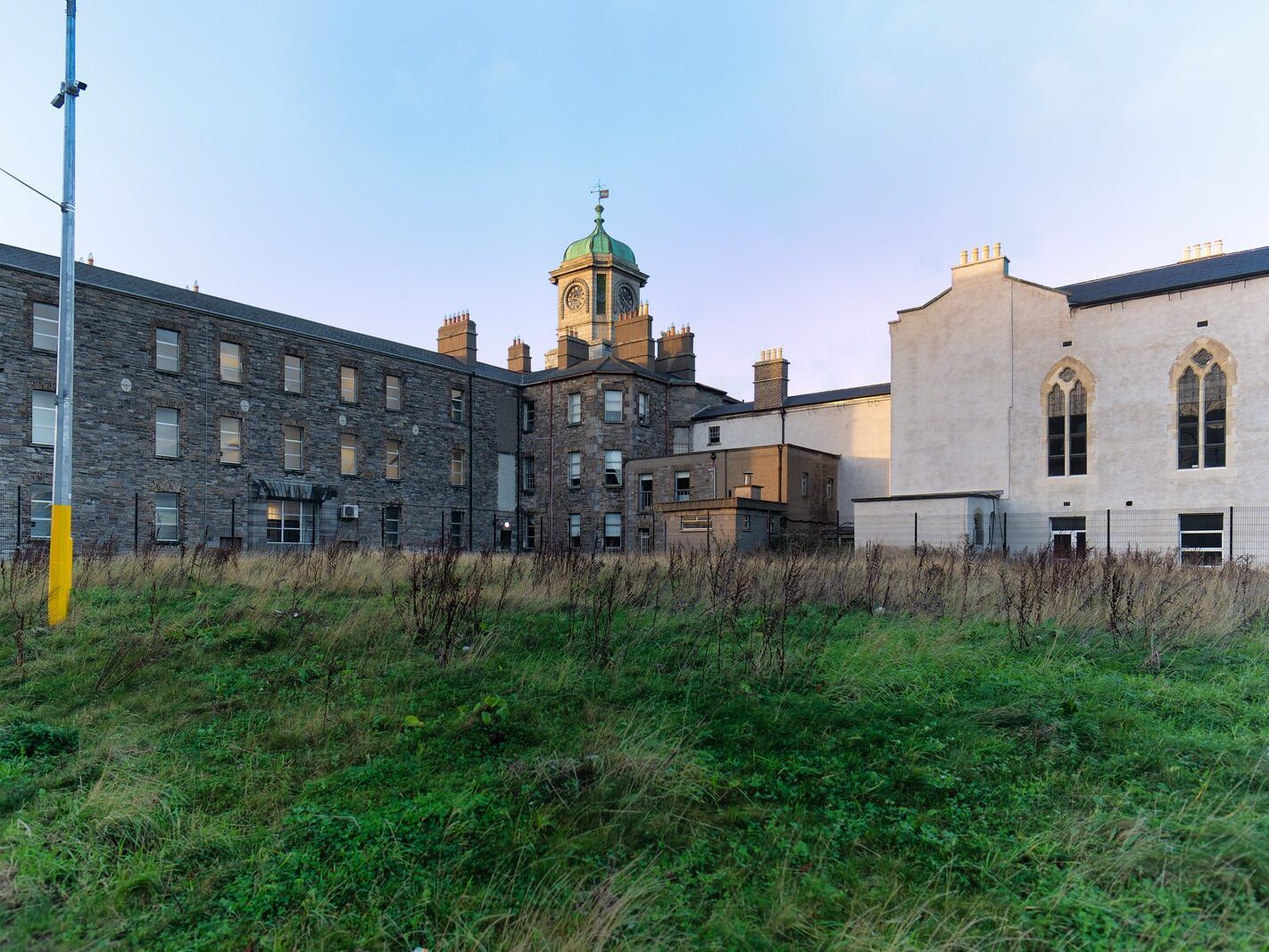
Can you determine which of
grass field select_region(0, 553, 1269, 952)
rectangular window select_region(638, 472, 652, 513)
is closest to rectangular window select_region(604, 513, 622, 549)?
rectangular window select_region(638, 472, 652, 513)

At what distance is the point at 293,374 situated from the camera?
31.3 metres

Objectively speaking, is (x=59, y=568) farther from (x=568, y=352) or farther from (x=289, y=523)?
(x=568, y=352)

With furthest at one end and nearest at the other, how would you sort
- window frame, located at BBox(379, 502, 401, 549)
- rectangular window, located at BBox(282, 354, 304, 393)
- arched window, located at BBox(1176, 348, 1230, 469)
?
window frame, located at BBox(379, 502, 401, 549) → rectangular window, located at BBox(282, 354, 304, 393) → arched window, located at BBox(1176, 348, 1230, 469)

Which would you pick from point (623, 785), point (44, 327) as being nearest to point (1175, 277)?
point (623, 785)

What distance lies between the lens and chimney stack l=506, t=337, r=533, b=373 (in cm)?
4666

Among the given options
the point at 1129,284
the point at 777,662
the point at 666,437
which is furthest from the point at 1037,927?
the point at 666,437

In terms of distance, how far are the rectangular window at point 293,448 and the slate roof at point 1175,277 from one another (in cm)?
3195

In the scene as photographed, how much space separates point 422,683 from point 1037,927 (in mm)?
4742

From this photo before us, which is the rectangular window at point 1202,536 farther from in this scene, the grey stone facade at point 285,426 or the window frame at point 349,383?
the window frame at point 349,383

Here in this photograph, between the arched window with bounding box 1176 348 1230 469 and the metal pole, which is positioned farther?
the arched window with bounding box 1176 348 1230 469

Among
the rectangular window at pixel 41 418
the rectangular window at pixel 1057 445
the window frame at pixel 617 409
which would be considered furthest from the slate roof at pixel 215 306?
the rectangular window at pixel 1057 445

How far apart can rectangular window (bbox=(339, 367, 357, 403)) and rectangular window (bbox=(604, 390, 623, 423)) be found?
496 inches

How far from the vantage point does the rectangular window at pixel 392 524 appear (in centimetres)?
3416

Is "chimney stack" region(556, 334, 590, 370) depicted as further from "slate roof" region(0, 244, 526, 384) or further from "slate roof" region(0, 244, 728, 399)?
"slate roof" region(0, 244, 526, 384)
